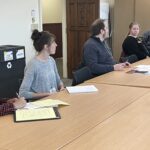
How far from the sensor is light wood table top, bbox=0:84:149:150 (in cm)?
181

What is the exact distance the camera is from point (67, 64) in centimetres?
688

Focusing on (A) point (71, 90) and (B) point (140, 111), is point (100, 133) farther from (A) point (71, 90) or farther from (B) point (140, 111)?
(A) point (71, 90)

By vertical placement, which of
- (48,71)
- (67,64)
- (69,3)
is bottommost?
(67,64)

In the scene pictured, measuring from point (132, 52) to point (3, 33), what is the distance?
206 centimetres

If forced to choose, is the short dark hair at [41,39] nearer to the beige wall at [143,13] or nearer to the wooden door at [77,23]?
the wooden door at [77,23]

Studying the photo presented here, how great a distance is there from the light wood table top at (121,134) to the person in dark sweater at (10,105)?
66 centimetres

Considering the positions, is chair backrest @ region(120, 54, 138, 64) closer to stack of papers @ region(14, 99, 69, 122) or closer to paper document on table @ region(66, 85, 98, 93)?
paper document on table @ region(66, 85, 98, 93)

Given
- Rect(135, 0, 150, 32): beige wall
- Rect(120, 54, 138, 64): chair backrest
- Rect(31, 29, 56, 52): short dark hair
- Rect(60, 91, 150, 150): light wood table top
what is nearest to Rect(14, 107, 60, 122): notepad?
Rect(60, 91, 150, 150): light wood table top

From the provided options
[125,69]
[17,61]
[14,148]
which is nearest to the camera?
[14,148]

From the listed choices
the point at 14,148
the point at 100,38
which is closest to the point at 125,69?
the point at 100,38

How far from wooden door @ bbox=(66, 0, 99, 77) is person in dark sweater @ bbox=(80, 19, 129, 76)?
2.30m

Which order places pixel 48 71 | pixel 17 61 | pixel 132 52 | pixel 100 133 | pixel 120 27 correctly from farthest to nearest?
pixel 120 27, pixel 132 52, pixel 17 61, pixel 48 71, pixel 100 133

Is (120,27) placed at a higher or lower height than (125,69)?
higher

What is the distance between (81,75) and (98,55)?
2.10ft
